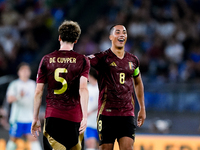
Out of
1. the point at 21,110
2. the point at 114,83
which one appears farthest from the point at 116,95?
the point at 21,110

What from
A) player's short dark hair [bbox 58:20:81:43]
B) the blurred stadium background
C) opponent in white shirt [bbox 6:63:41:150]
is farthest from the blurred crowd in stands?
player's short dark hair [bbox 58:20:81:43]

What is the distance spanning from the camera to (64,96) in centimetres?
466

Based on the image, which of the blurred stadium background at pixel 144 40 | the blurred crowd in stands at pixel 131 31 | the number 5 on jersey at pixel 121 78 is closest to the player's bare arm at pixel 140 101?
the number 5 on jersey at pixel 121 78

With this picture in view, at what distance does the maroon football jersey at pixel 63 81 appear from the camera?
4.65 m

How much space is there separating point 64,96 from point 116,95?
1.19 m

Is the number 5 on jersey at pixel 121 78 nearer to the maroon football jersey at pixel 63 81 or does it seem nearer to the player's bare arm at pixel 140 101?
the player's bare arm at pixel 140 101

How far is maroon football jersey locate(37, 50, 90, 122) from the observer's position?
4.65 meters

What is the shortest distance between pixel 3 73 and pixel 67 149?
30.6 feet

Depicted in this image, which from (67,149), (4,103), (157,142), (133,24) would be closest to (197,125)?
(157,142)

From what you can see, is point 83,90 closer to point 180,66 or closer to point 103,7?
point 180,66

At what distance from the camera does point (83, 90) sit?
465 centimetres

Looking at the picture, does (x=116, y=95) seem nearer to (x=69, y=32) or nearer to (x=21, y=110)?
(x=69, y=32)

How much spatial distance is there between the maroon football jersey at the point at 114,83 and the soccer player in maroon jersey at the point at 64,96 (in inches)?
39.3

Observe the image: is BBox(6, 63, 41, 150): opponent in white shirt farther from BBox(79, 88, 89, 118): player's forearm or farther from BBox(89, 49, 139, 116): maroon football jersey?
BBox(79, 88, 89, 118): player's forearm
